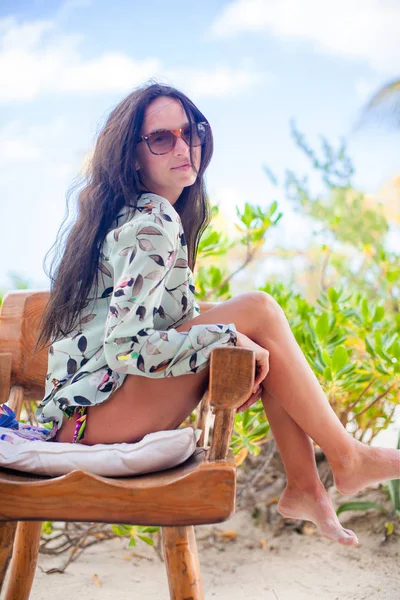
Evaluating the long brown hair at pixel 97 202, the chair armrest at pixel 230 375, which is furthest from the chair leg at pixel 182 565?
the long brown hair at pixel 97 202

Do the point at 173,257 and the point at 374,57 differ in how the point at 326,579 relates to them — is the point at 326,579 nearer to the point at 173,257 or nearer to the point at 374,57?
the point at 173,257

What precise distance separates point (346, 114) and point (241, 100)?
963 cm

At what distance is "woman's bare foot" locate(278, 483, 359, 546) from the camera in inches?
68.3

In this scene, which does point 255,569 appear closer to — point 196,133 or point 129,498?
point 129,498

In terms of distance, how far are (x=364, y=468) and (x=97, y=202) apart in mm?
1044

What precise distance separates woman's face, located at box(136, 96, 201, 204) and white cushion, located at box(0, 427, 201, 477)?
75cm

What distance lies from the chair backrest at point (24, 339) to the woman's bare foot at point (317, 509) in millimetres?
975

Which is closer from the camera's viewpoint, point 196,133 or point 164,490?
point 164,490

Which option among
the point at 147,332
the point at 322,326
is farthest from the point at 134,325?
the point at 322,326

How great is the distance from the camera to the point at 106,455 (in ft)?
4.97

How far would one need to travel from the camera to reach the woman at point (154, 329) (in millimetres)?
1552

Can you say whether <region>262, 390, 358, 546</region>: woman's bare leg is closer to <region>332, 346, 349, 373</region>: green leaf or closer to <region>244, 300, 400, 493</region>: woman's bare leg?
<region>244, 300, 400, 493</region>: woman's bare leg

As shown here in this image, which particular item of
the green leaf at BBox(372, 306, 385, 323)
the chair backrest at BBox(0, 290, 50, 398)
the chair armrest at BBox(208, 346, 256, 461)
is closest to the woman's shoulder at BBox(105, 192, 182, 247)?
the chair armrest at BBox(208, 346, 256, 461)

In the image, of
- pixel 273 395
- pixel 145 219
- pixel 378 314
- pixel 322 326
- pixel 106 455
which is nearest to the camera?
pixel 106 455
